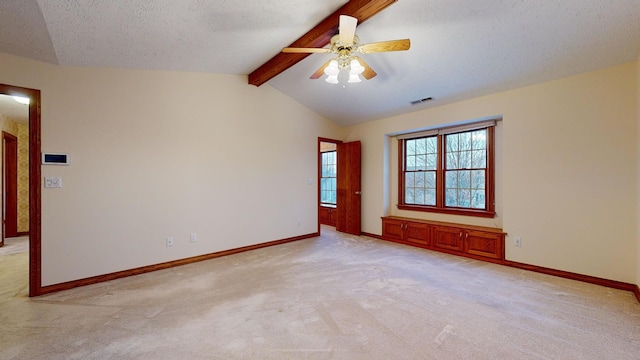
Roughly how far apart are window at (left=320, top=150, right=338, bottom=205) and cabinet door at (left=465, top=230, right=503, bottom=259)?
11.7 feet

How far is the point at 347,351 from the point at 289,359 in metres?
0.41

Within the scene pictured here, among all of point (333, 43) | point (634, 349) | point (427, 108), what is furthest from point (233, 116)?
point (634, 349)

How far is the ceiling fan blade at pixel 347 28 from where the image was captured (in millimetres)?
2287

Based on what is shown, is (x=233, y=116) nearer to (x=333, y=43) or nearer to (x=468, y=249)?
(x=333, y=43)

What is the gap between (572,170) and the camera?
3.33 meters

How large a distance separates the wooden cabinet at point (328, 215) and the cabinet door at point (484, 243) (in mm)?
3310

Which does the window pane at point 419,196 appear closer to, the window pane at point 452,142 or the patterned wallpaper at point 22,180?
the window pane at point 452,142

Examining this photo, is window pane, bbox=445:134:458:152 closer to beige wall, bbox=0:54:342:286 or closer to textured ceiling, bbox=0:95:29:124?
beige wall, bbox=0:54:342:286

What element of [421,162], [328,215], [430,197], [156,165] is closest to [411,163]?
[421,162]

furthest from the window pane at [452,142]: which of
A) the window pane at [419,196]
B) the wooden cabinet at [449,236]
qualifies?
the wooden cabinet at [449,236]

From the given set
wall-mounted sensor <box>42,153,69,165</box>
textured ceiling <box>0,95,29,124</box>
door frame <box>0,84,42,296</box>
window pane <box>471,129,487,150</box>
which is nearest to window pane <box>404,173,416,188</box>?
window pane <box>471,129,487,150</box>

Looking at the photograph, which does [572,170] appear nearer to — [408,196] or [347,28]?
[408,196]

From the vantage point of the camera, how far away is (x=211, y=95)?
13.7ft

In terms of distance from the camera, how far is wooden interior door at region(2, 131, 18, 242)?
5.60 m
